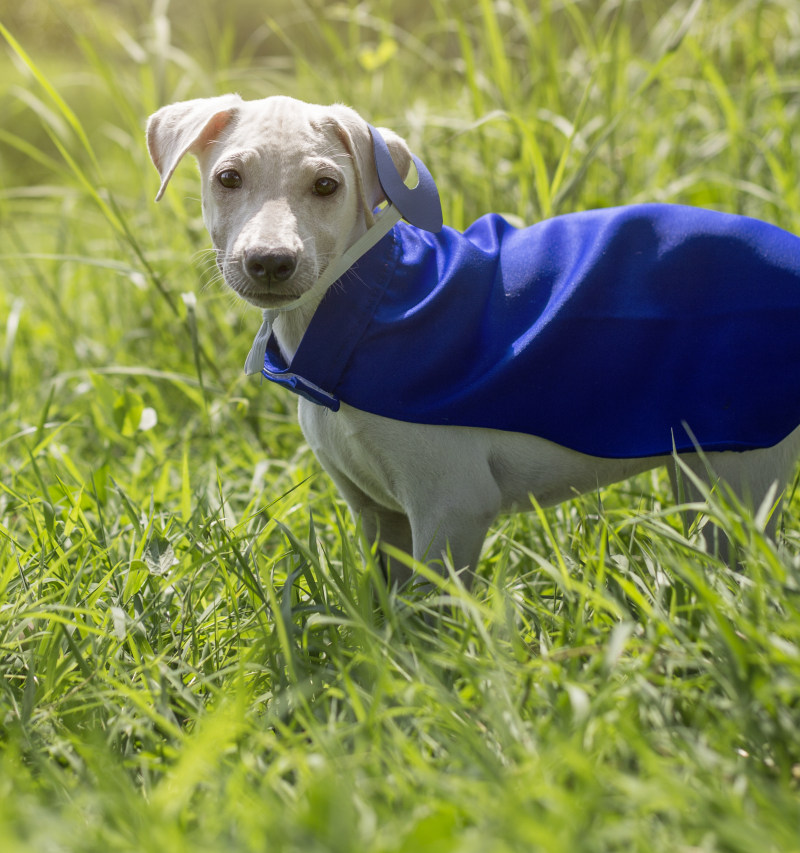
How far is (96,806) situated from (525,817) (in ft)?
2.36

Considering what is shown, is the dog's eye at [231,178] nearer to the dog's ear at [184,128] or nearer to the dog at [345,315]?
the dog at [345,315]

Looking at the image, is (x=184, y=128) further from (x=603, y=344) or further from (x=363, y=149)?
(x=603, y=344)

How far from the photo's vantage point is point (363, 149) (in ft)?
6.42

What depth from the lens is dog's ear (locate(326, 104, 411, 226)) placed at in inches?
76.0

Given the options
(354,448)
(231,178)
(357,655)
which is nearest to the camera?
(357,655)

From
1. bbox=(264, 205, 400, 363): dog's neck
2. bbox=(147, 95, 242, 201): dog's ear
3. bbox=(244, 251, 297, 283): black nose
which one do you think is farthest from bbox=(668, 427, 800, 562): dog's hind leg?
bbox=(147, 95, 242, 201): dog's ear

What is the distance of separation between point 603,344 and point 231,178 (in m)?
0.90

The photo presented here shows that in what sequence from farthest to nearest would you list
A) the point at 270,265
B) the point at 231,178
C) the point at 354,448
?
the point at 354,448 < the point at 231,178 < the point at 270,265

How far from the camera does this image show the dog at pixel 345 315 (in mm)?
1840

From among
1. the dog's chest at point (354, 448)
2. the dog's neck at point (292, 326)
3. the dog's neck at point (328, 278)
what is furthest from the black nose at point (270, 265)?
the dog's chest at point (354, 448)

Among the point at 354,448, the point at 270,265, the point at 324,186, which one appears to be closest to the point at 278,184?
the point at 324,186

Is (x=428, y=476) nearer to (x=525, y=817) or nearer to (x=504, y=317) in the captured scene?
(x=504, y=317)

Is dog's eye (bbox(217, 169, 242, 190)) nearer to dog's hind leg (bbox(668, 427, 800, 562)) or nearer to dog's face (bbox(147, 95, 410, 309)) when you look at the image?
dog's face (bbox(147, 95, 410, 309))

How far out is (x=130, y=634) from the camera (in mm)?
1916
